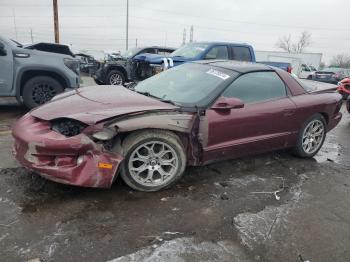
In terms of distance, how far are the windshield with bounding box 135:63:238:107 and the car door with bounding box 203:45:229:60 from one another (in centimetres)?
497

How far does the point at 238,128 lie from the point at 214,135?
0.37 meters

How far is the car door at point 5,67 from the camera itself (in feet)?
21.0

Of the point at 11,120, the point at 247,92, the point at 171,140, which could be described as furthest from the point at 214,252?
the point at 11,120

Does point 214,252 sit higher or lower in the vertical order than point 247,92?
lower

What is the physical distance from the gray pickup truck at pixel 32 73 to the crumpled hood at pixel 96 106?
3.05 m

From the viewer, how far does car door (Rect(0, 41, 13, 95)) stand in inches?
252

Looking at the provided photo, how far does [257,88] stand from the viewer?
429 centimetres

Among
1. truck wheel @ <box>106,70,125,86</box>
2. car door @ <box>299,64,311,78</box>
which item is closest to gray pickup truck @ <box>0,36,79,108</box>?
truck wheel @ <box>106,70,125,86</box>

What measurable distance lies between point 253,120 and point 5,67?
16.4 ft

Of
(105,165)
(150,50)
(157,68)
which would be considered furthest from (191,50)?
(105,165)

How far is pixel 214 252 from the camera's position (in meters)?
2.61

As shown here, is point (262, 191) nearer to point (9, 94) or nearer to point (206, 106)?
point (206, 106)

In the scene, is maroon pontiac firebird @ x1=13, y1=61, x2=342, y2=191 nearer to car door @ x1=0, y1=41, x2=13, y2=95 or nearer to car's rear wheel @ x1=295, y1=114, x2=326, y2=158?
car's rear wheel @ x1=295, y1=114, x2=326, y2=158

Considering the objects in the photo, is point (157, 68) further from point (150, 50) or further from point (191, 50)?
point (150, 50)
